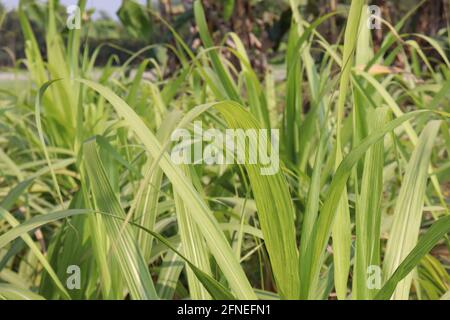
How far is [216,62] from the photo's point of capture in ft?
3.19

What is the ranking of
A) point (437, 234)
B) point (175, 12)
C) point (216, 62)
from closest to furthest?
point (437, 234), point (216, 62), point (175, 12)

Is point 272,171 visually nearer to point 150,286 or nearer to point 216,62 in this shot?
point 150,286

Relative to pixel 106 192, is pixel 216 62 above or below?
above

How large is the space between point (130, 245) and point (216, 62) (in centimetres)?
45

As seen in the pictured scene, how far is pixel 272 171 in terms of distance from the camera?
20.4 inches

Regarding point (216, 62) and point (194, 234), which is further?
point (216, 62)

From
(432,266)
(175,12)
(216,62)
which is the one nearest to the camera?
(432,266)

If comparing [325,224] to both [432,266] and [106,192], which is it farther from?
[432,266]

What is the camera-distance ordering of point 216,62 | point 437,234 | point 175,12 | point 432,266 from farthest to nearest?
1. point 175,12
2. point 216,62
3. point 432,266
4. point 437,234

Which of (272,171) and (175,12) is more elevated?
(175,12)
